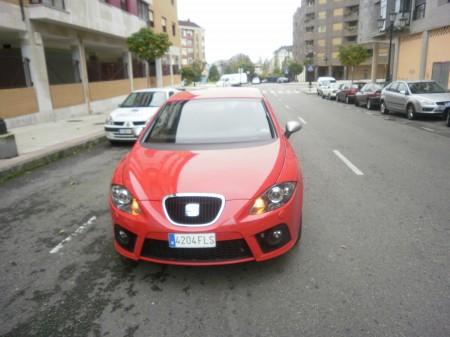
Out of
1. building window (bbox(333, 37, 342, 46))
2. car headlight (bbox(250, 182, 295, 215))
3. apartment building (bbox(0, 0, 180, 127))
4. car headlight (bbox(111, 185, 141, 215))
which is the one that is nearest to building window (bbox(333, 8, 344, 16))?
building window (bbox(333, 37, 342, 46))

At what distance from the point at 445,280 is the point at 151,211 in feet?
8.80

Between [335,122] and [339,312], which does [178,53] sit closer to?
[335,122]

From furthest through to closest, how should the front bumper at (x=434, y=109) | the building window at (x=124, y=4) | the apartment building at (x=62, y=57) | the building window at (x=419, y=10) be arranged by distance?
the building window at (x=419, y=10), the building window at (x=124, y=4), the front bumper at (x=434, y=109), the apartment building at (x=62, y=57)

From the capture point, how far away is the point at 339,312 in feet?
9.46

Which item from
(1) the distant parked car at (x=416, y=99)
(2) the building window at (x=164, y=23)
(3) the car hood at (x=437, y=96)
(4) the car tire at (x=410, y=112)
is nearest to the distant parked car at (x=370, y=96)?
(1) the distant parked car at (x=416, y=99)

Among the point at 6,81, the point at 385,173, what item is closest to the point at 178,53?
the point at 6,81

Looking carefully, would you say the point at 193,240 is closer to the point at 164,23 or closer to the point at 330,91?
the point at 330,91

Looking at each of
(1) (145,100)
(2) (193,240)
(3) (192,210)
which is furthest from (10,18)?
(2) (193,240)

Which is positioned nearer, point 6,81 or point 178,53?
point 6,81

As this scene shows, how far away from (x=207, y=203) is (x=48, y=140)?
949 cm

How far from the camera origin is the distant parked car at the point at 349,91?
2473 centimetres

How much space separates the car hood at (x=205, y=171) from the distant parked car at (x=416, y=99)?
1276cm

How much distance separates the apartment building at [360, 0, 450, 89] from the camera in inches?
832

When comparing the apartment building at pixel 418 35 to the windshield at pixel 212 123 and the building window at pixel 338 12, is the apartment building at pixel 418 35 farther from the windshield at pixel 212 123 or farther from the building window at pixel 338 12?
the building window at pixel 338 12
